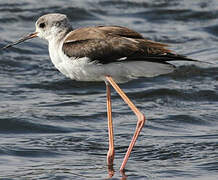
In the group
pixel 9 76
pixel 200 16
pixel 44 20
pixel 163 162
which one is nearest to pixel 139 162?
pixel 163 162

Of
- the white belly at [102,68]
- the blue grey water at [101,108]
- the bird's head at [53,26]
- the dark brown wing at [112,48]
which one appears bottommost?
the blue grey water at [101,108]

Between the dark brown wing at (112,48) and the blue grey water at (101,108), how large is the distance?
128cm

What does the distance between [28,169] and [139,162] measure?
1344mm

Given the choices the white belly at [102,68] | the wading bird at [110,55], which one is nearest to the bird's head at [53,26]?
the wading bird at [110,55]

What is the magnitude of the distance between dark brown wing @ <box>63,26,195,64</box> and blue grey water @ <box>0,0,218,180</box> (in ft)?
4.19

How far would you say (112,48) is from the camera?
766 centimetres

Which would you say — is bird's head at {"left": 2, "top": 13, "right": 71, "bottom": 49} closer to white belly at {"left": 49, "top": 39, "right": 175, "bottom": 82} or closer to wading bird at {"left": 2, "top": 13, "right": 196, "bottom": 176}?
wading bird at {"left": 2, "top": 13, "right": 196, "bottom": 176}

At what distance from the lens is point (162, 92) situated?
38.6 ft

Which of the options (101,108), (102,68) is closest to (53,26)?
(102,68)

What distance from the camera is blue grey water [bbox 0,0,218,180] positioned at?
26.2 ft

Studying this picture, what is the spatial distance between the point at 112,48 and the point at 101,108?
3.19 metres

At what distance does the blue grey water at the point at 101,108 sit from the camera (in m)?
7.98

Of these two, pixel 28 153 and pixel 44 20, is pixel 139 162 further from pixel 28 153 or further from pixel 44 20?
pixel 44 20

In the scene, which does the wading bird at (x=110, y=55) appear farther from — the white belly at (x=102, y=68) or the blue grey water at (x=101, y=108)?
the blue grey water at (x=101, y=108)
